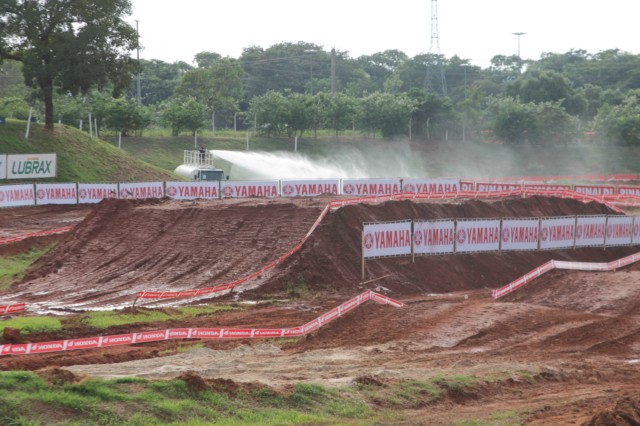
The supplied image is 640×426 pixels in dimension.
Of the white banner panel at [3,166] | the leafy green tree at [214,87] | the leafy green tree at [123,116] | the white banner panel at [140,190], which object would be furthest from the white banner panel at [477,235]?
the leafy green tree at [214,87]

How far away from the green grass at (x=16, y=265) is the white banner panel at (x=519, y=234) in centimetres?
2143

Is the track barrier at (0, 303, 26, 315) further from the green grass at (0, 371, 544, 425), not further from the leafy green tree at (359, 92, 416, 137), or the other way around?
the leafy green tree at (359, 92, 416, 137)

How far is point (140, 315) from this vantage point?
1035 inches

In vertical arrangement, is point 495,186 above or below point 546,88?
below

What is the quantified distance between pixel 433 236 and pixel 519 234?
17.0 feet

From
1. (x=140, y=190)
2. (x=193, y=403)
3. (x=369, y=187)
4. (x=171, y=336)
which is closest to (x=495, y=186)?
(x=369, y=187)

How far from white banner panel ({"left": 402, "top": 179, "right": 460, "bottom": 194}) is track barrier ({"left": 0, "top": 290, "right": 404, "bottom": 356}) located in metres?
34.7

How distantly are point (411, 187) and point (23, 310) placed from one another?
37.4m

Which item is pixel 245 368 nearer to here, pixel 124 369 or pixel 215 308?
pixel 124 369

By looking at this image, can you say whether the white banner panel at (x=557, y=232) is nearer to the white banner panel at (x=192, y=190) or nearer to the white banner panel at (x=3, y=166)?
the white banner panel at (x=192, y=190)

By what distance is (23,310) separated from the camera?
27.8 meters

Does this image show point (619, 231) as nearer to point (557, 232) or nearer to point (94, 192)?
point (557, 232)

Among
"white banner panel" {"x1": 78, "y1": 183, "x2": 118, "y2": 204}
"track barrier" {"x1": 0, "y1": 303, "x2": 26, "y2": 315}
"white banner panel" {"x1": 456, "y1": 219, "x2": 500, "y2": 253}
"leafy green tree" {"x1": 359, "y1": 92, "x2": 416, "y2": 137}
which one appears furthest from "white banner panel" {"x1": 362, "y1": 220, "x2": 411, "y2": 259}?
"leafy green tree" {"x1": 359, "y1": 92, "x2": 416, "y2": 137}

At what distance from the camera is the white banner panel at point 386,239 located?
34250 millimetres
